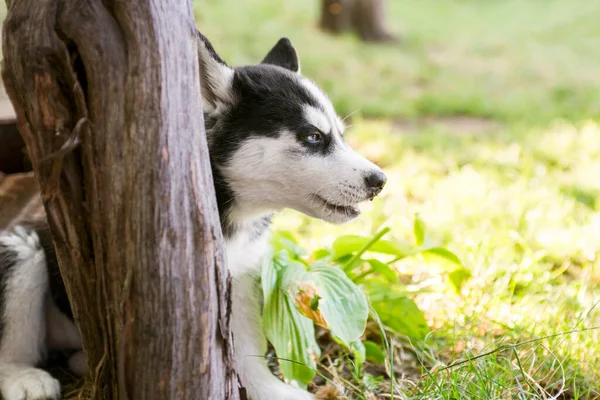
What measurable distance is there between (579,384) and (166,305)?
1834mm

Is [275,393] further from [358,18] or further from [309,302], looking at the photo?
[358,18]

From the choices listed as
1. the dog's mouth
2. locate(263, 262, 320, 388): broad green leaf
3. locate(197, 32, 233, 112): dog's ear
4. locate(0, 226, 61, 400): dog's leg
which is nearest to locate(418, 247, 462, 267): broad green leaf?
the dog's mouth

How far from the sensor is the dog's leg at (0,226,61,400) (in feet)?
8.07

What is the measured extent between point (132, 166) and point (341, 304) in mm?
1046

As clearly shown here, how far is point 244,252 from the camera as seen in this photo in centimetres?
263

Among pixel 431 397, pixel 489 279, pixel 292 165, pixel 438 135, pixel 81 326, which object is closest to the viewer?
pixel 81 326

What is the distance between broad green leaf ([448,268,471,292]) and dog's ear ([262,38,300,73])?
1297 mm

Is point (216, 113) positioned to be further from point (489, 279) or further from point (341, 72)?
point (341, 72)

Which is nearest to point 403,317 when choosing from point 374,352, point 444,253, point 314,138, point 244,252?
point 374,352

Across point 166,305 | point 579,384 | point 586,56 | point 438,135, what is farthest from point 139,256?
point 586,56

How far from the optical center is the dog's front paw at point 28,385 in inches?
94.0

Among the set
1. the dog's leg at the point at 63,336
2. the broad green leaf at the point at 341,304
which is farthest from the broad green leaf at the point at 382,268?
the dog's leg at the point at 63,336

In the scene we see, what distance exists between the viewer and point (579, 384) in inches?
104

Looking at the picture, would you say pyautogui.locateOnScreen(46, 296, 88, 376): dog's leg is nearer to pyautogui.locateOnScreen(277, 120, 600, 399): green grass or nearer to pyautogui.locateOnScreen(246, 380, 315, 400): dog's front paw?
pyautogui.locateOnScreen(246, 380, 315, 400): dog's front paw
